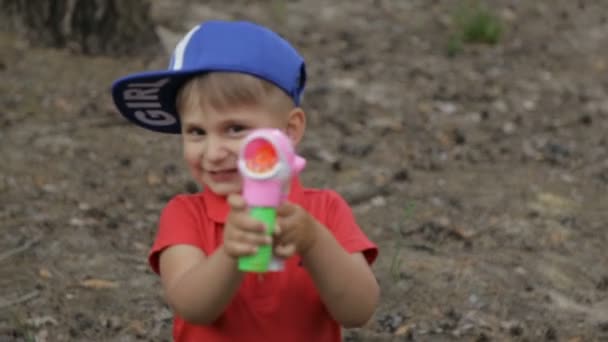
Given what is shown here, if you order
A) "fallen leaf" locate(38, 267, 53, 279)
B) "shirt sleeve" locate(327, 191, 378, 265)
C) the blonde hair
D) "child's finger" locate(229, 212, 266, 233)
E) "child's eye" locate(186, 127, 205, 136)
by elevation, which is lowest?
"fallen leaf" locate(38, 267, 53, 279)

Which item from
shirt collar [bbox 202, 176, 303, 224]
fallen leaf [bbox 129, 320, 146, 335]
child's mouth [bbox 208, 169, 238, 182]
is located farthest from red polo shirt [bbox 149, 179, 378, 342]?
fallen leaf [bbox 129, 320, 146, 335]

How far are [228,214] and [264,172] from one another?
0.23 m

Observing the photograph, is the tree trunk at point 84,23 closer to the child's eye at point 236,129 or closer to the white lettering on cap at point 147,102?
the white lettering on cap at point 147,102

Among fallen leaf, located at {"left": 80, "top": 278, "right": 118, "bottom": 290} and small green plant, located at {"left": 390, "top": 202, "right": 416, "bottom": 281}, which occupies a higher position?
small green plant, located at {"left": 390, "top": 202, "right": 416, "bottom": 281}

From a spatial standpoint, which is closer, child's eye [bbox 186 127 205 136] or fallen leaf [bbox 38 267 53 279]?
child's eye [bbox 186 127 205 136]

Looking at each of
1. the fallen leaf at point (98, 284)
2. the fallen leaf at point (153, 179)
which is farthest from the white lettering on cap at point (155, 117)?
the fallen leaf at point (153, 179)

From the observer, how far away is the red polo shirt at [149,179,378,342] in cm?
265

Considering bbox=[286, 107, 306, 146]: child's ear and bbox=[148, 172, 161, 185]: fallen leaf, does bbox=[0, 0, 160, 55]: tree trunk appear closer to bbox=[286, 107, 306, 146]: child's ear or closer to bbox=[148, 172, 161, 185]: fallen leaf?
bbox=[148, 172, 161, 185]: fallen leaf

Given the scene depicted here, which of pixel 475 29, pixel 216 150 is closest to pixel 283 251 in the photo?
pixel 216 150

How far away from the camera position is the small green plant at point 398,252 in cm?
413

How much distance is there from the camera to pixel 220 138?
2.50 metres

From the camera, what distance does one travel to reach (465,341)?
12.3ft

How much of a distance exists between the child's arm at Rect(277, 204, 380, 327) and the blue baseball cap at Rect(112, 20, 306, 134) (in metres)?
0.36

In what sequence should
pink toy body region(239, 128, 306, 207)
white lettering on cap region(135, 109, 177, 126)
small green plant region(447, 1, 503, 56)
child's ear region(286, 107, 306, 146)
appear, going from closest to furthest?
pink toy body region(239, 128, 306, 207) < child's ear region(286, 107, 306, 146) < white lettering on cap region(135, 109, 177, 126) < small green plant region(447, 1, 503, 56)
